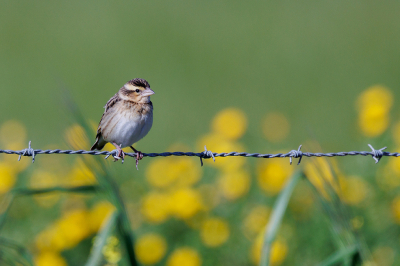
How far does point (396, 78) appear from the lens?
1091 cm

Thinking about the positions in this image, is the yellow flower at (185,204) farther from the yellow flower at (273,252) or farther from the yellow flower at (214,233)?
the yellow flower at (273,252)

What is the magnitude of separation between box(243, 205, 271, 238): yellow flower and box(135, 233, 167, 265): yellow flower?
0.81 metres

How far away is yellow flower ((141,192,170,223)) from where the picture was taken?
Result: 17.3 ft

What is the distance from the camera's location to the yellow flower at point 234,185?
18.2 ft

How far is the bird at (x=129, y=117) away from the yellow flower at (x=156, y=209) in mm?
894

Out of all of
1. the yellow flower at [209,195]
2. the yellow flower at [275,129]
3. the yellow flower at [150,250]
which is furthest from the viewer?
the yellow flower at [275,129]

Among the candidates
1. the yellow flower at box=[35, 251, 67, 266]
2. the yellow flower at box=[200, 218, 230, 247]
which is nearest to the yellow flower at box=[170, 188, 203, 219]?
the yellow flower at box=[200, 218, 230, 247]

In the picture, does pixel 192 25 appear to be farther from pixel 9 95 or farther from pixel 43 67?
pixel 9 95

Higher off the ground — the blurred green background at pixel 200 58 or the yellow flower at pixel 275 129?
the blurred green background at pixel 200 58

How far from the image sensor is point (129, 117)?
447cm

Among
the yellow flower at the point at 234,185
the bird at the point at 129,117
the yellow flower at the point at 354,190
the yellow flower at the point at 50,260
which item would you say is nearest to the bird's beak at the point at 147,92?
the bird at the point at 129,117

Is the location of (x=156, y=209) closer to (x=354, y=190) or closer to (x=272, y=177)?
(x=272, y=177)

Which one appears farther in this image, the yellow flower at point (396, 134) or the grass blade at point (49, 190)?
the yellow flower at point (396, 134)

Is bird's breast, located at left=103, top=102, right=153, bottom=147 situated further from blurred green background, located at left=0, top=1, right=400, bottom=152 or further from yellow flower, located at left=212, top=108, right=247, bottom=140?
blurred green background, located at left=0, top=1, right=400, bottom=152
